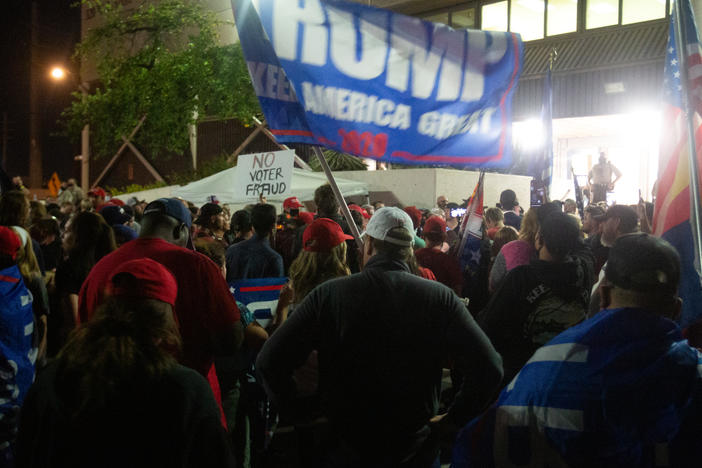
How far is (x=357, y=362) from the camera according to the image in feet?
8.57

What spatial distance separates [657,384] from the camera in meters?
1.89

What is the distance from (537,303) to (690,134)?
4.95ft

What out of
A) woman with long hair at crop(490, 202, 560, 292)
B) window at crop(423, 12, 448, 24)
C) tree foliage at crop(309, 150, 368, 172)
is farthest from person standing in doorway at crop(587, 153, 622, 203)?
window at crop(423, 12, 448, 24)

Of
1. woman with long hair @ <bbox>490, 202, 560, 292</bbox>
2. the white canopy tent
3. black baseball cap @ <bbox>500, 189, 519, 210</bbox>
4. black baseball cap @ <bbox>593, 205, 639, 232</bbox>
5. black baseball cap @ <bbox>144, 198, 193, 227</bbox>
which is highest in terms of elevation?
the white canopy tent

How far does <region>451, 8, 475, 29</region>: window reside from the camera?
834 inches

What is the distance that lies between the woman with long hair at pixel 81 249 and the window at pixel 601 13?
16.8 meters

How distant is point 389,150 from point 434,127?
1.46 feet

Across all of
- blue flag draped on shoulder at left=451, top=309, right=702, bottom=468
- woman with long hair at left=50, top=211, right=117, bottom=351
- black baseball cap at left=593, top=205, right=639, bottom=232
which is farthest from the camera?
black baseball cap at left=593, top=205, right=639, bottom=232

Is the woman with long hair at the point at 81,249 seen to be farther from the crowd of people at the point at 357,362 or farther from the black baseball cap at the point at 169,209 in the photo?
the black baseball cap at the point at 169,209

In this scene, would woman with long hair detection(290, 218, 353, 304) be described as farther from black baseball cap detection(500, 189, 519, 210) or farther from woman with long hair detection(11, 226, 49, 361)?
black baseball cap detection(500, 189, 519, 210)

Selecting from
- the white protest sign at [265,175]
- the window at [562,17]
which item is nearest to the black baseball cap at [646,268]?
the white protest sign at [265,175]

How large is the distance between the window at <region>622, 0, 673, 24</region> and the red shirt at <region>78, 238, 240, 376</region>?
57.2 feet

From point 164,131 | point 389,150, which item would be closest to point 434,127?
point 389,150

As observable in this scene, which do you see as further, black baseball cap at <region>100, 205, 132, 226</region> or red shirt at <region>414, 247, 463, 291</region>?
black baseball cap at <region>100, 205, 132, 226</region>
